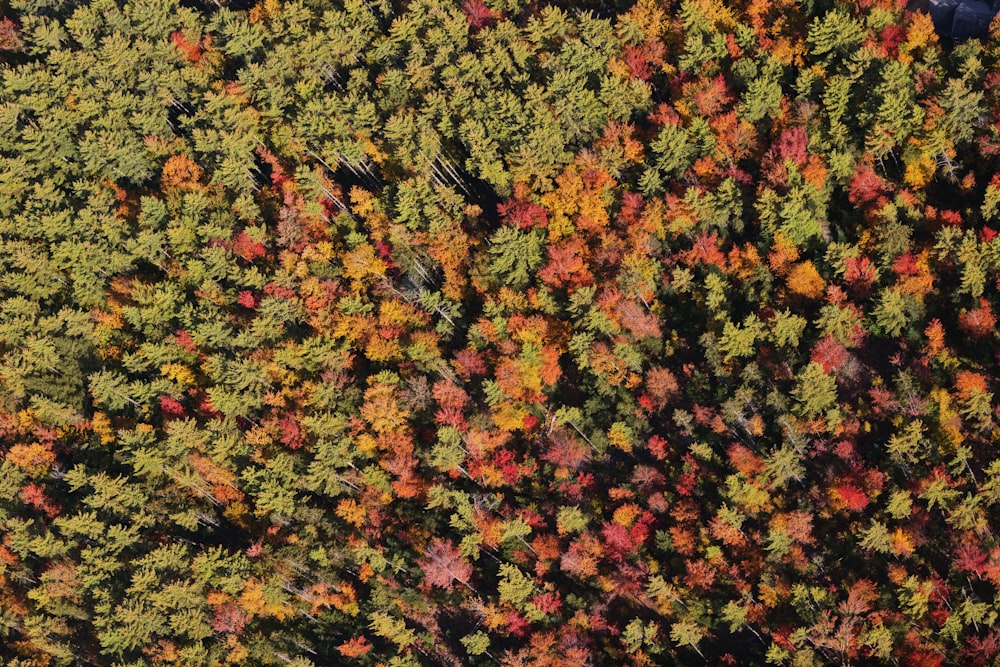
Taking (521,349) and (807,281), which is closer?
(807,281)

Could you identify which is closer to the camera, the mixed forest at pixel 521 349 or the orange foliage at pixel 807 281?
the mixed forest at pixel 521 349

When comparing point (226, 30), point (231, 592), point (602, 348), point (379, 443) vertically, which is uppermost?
point (226, 30)

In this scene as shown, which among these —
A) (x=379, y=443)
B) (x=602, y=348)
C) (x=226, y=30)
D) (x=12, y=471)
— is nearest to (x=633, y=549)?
(x=602, y=348)

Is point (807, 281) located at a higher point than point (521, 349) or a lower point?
higher

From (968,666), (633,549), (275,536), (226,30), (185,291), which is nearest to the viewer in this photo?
(968,666)

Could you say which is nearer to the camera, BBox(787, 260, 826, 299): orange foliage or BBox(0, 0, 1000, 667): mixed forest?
BBox(0, 0, 1000, 667): mixed forest

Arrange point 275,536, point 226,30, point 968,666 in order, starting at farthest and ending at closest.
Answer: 1. point 226,30
2. point 275,536
3. point 968,666

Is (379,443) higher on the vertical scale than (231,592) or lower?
higher

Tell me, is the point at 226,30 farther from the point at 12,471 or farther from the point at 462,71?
the point at 12,471
